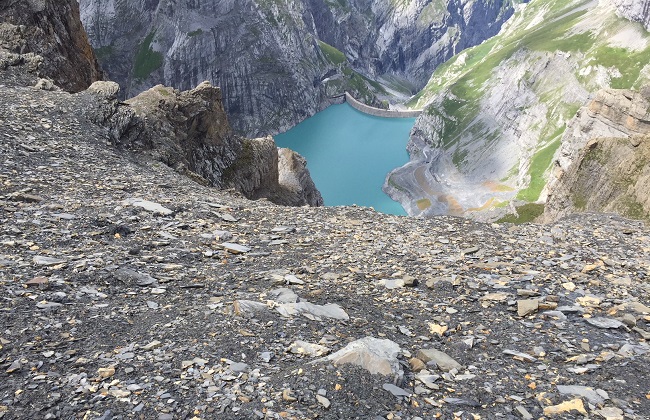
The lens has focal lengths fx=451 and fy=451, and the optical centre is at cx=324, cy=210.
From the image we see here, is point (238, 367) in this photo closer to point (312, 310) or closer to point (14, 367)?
point (312, 310)

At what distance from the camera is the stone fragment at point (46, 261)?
40.3 ft

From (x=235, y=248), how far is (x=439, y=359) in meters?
8.56

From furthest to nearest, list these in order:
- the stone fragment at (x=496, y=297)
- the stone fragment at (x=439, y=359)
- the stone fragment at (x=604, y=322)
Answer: the stone fragment at (x=496, y=297) → the stone fragment at (x=604, y=322) → the stone fragment at (x=439, y=359)

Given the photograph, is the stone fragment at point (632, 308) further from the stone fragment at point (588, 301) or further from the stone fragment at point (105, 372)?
the stone fragment at point (105, 372)

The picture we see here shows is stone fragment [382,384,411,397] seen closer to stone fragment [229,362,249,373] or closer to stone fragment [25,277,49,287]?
stone fragment [229,362,249,373]

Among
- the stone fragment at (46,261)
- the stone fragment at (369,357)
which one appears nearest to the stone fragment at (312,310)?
the stone fragment at (369,357)

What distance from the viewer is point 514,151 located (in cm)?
18738

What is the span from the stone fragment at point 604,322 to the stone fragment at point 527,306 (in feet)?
4.33

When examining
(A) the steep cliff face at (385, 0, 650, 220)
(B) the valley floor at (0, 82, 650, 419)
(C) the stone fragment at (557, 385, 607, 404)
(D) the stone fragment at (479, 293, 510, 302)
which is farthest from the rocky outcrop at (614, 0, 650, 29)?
(C) the stone fragment at (557, 385, 607, 404)

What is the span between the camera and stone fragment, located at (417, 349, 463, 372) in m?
10.1

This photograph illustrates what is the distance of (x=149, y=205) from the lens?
62.0 ft

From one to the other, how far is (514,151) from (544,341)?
632ft

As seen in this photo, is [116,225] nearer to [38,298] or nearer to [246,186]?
[38,298]

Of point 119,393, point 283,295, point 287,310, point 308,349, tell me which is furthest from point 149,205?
point 119,393
